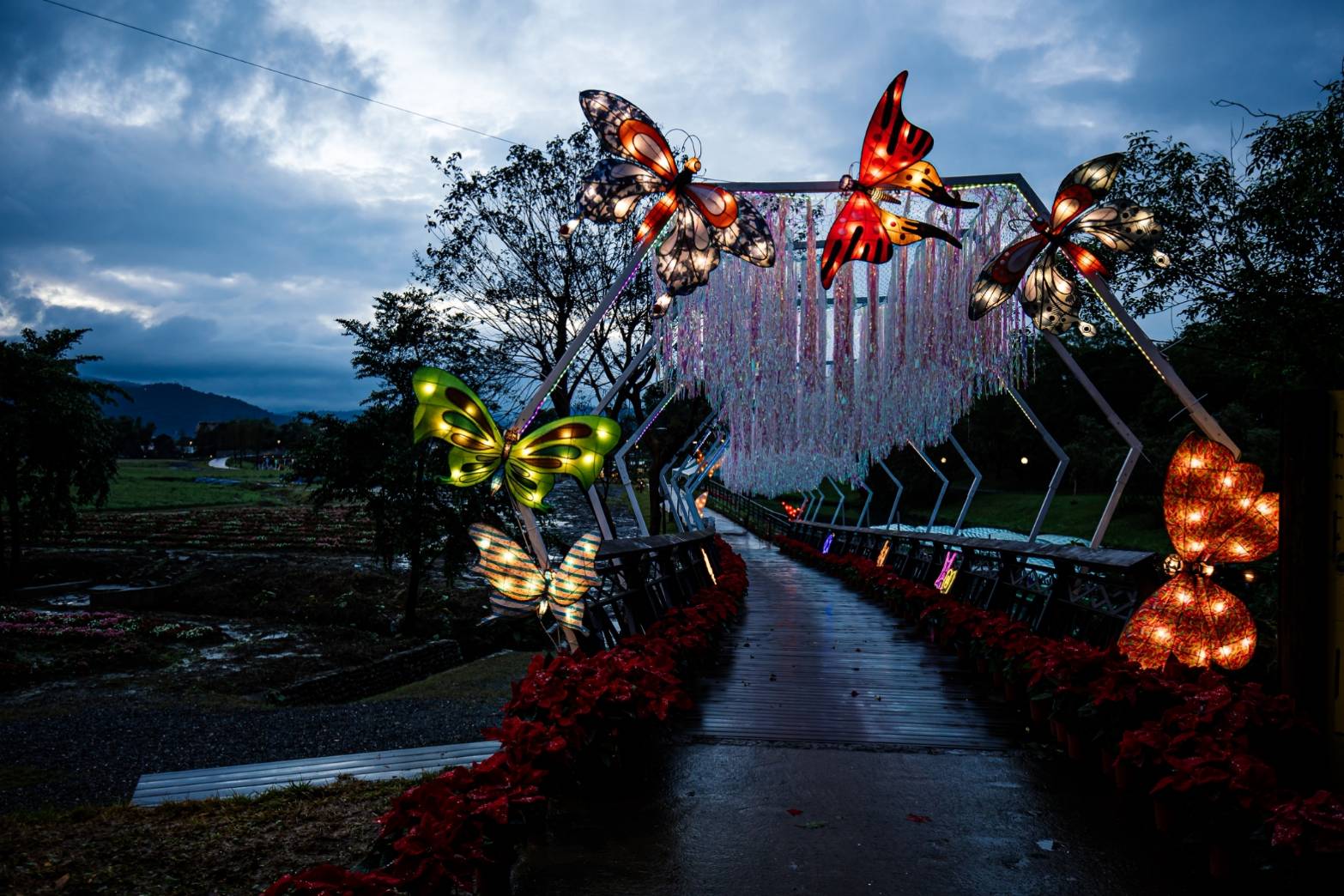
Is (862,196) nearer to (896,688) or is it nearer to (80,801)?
(896,688)

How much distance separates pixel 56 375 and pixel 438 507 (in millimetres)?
10851

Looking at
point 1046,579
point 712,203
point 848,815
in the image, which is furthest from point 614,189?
point 1046,579

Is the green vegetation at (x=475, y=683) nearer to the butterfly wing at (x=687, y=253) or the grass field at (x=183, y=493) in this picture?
the butterfly wing at (x=687, y=253)

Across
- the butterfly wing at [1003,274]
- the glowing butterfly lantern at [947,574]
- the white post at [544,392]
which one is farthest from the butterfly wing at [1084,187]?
the glowing butterfly lantern at [947,574]

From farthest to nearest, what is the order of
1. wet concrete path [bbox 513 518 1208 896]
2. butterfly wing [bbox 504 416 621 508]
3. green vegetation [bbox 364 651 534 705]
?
green vegetation [bbox 364 651 534 705] → butterfly wing [bbox 504 416 621 508] → wet concrete path [bbox 513 518 1208 896]

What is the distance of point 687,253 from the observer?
19.6 feet

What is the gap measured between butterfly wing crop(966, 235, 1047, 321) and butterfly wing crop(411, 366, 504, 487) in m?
3.89

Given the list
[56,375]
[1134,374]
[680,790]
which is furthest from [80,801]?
[1134,374]

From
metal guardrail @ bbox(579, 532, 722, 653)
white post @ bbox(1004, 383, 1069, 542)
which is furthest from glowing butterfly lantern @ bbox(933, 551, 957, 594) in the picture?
metal guardrail @ bbox(579, 532, 722, 653)

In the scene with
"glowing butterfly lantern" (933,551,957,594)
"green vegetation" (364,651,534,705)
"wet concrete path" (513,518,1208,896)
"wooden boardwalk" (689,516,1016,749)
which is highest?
"glowing butterfly lantern" (933,551,957,594)

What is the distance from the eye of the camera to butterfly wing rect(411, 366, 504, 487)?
4676 mm

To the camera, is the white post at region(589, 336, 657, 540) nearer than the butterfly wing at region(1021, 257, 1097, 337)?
No

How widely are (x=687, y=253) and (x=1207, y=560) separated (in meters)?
3.88

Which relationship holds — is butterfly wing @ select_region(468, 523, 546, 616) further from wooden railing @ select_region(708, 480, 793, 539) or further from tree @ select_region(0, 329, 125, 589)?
wooden railing @ select_region(708, 480, 793, 539)
